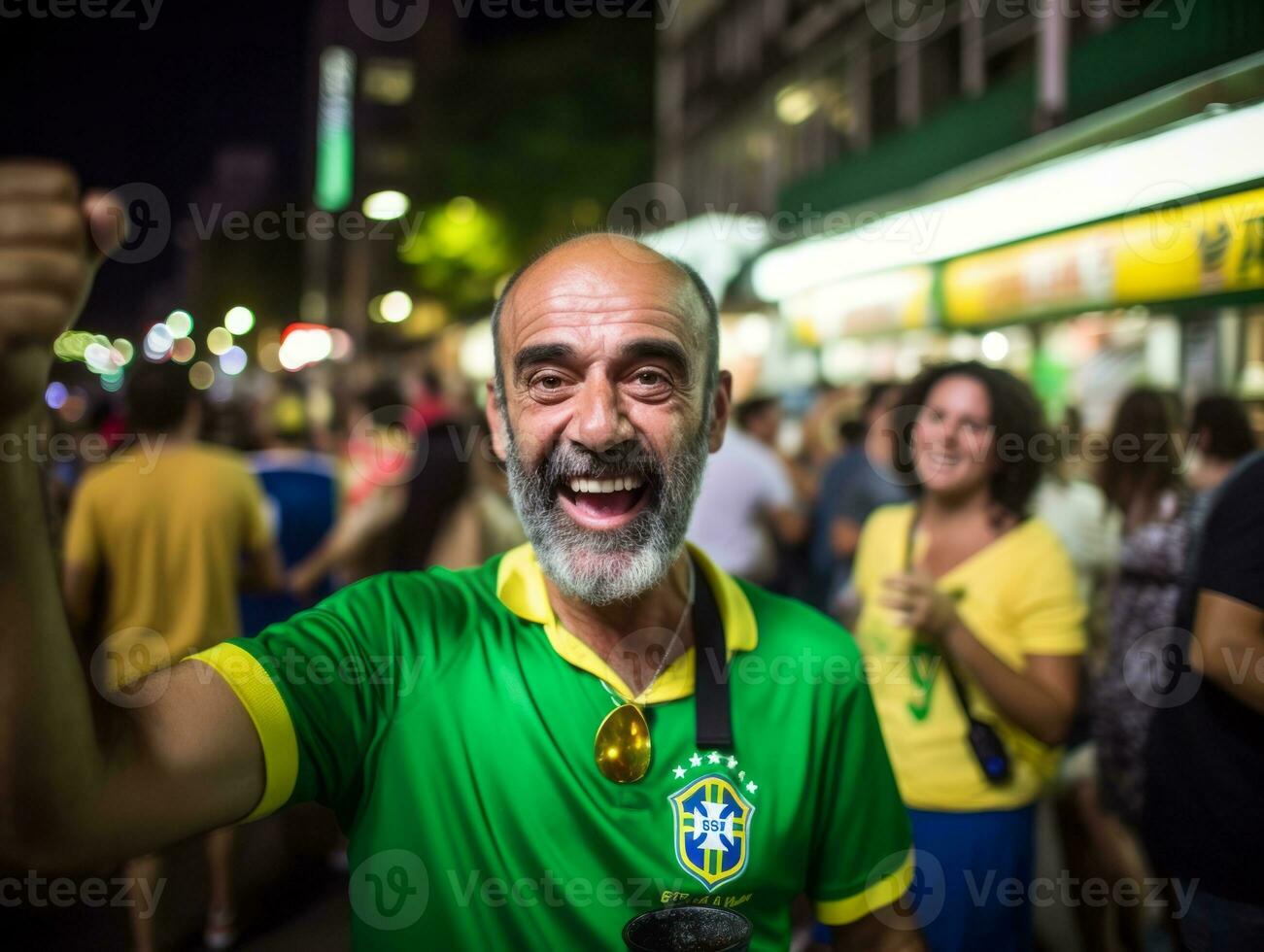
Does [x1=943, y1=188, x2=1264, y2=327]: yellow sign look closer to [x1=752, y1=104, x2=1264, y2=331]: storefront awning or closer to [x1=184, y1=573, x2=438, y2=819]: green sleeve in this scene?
[x1=752, y1=104, x2=1264, y2=331]: storefront awning

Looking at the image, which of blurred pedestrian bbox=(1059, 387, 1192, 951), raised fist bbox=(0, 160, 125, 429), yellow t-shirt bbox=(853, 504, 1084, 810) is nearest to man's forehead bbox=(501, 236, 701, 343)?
raised fist bbox=(0, 160, 125, 429)

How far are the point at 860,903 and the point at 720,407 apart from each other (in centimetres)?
100

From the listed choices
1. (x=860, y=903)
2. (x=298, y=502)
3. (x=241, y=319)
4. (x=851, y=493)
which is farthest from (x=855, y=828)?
(x=241, y=319)

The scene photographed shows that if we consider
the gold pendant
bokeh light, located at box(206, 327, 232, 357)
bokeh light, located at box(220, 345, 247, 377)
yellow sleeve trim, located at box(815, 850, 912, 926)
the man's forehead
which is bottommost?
yellow sleeve trim, located at box(815, 850, 912, 926)

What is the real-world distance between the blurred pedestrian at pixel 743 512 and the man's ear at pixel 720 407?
9.23ft

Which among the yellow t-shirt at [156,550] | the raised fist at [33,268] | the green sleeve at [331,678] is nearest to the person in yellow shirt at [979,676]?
the green sleeve at [331,678]

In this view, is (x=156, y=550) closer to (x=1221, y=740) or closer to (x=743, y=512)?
(x=743, y=512)

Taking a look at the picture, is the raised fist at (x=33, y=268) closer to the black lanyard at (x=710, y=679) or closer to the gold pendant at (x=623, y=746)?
the gold pendant at (x=623, y=746)

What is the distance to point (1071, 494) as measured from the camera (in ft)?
14.9

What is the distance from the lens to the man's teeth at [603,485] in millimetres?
1772

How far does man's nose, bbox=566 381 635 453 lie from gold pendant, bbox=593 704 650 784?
46 cm

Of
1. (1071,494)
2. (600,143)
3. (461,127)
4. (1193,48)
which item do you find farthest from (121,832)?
(461,127)

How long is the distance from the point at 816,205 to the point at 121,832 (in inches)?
650

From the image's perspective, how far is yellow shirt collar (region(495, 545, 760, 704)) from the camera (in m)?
1.75
